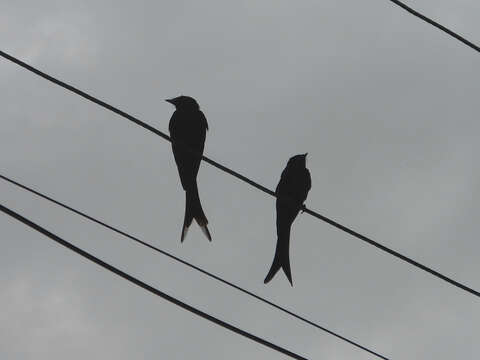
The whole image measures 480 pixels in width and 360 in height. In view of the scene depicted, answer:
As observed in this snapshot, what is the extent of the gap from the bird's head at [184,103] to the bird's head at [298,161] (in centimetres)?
117

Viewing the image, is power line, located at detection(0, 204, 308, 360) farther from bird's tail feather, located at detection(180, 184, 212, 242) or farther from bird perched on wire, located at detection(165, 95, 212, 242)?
bird perched on wire, located at detection(165, 95, 212, 242)

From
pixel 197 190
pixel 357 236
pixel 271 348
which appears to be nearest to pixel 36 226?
pixel 271 348

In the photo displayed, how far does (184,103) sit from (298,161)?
51.8 inches

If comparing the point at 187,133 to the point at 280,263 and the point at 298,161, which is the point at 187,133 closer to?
the point at 298,161

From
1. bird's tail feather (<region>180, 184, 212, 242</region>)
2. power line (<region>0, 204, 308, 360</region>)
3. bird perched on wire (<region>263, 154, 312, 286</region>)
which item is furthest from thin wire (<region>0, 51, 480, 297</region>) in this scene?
bird perched on wire (<region>263, 154, 312, 286</region>)

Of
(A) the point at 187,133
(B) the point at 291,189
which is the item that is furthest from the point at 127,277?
(B) the point at 291,189

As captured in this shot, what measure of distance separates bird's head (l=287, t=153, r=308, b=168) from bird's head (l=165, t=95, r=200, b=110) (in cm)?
117

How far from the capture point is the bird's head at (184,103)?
7457 mm

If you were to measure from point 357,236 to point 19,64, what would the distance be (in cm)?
148

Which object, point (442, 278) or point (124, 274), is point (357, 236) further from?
point (124, 274)

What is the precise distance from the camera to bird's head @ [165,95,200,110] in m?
7.46

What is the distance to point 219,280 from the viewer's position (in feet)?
10.9

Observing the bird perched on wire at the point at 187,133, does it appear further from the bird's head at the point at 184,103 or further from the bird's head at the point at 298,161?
the bird's head at the point at 298,161

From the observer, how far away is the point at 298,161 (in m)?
8.16
